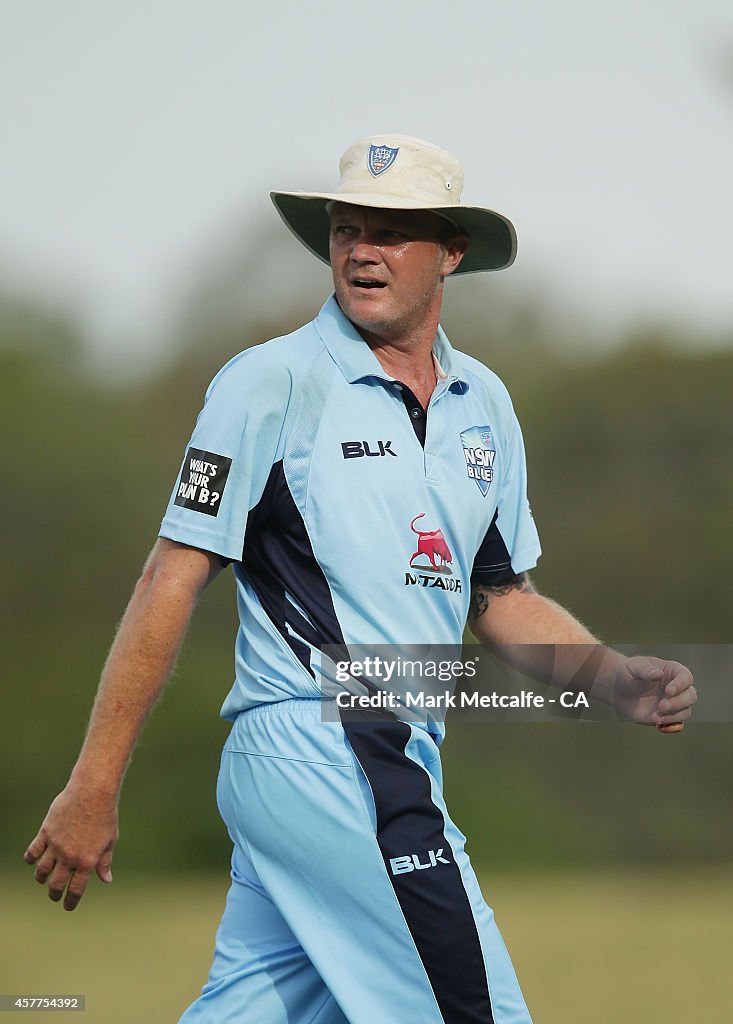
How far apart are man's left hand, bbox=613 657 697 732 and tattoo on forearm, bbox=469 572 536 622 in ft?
0.93

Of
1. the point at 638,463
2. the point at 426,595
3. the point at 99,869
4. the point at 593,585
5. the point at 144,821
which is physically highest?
the point at 426,595

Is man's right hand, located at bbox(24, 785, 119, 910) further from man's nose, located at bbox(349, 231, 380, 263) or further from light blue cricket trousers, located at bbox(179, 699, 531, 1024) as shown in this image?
man's nose, located at bbox(349, 231, 380, 263)

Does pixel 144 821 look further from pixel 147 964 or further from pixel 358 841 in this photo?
pixel 358 841

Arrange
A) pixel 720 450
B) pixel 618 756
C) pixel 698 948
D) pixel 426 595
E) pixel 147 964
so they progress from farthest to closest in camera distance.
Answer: pixel 720 450 → pixel 618 756 → pixel 698 948 → pixel 147 964 → pixel 426 595

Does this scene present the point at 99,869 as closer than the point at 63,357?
Yes

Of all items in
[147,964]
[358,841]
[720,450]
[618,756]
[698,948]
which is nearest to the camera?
[358,841]

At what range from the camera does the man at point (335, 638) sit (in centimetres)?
222

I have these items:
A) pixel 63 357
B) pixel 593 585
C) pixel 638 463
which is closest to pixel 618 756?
pixel 593 585

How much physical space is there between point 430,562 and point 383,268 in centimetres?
58

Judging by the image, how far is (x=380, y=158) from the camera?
259 centimetres

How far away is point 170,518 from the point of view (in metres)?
2.32

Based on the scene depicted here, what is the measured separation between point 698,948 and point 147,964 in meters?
2.69

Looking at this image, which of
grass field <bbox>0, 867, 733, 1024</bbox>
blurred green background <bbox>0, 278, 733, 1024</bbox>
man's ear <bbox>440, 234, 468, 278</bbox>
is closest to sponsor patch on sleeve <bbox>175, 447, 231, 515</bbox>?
man's ear <bbox>440, 234, 468, 278</bbox>

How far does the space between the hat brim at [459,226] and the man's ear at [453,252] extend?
0.02 m
